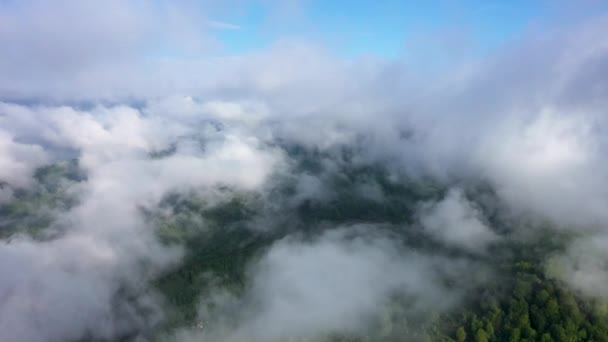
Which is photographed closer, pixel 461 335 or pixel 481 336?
pixel 481 336

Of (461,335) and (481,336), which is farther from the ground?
(461,335)

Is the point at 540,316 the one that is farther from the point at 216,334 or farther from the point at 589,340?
the point at 216,334

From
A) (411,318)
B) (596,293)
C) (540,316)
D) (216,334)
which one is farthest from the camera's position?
(216,334)

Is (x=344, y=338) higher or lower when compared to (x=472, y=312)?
lower

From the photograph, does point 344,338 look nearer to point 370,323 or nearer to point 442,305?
point 370,323

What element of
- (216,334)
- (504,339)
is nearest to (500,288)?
(504,339)

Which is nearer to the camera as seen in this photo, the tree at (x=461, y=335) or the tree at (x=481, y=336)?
the tree at (x=481, y=336)

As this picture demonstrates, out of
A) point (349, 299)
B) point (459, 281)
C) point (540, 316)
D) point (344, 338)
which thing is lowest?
point (344, 338)

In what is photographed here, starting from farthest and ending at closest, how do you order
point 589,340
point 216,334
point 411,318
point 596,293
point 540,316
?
1. point 216,334
2. point 411,318
3. point 596,293
4. point 540,316
5. point 589,340

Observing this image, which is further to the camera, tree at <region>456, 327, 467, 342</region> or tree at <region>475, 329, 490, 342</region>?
tree at <region>456, 327, 467, 342</region>

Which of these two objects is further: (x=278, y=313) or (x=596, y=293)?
(x=278, y=313)
